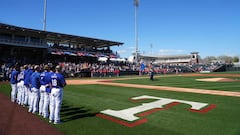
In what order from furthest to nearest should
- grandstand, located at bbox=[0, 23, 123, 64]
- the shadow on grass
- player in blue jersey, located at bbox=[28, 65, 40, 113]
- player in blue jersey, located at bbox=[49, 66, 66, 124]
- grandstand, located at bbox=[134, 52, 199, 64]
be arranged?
grandstand, located at bbox=[134, 52, 199, 64], grandstand, located at bbox=[0, 23, 123, 64], player in blue jersey, located at bbox=[28, 65, 40, 113], the shadow on grass, player in blue jersey, located at bbox=[49, 66, 66, 124]

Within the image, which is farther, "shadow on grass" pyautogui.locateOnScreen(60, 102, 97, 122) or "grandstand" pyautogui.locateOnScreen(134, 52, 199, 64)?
"grandstand" pyautogui.locateOnScreen(134, 52, 199, 64)

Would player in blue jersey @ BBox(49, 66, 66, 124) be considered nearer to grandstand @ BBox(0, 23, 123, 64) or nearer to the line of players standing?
the line of players standing

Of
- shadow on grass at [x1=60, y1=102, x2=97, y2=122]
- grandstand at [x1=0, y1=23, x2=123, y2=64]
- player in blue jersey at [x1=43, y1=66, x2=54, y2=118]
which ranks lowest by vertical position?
shadow on grass at [x1=60, y1=102, x2=97, y2=122]

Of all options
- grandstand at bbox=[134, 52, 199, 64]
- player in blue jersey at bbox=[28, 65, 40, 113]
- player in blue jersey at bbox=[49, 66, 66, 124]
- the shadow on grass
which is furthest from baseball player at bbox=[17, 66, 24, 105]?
grandstand at bbox=[134, 52, 199, 64]

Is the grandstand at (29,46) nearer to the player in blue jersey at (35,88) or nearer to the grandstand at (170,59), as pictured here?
the player in blue jersey at (35,88)

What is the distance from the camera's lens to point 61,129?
508cm

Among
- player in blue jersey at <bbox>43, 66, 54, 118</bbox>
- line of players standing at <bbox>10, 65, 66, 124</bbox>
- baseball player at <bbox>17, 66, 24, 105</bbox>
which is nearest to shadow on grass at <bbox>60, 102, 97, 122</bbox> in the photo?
line of players standing at <bbox>10, 65, 66, 124</bbox>

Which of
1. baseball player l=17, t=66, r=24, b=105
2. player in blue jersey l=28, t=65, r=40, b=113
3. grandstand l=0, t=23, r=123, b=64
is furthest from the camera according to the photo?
grandstand l=0, t=23, r=123, b=64

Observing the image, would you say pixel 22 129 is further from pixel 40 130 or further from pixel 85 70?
pixel 85 70

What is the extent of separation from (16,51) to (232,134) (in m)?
38.0

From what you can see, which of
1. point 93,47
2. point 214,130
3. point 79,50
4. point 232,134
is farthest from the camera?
point 93,47

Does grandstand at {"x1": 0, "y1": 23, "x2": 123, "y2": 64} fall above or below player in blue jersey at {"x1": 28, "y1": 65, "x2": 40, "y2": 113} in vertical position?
above

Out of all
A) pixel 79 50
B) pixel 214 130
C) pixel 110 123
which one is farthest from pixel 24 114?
pixel 79 50

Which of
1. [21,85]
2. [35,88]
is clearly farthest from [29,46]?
[35,88]
